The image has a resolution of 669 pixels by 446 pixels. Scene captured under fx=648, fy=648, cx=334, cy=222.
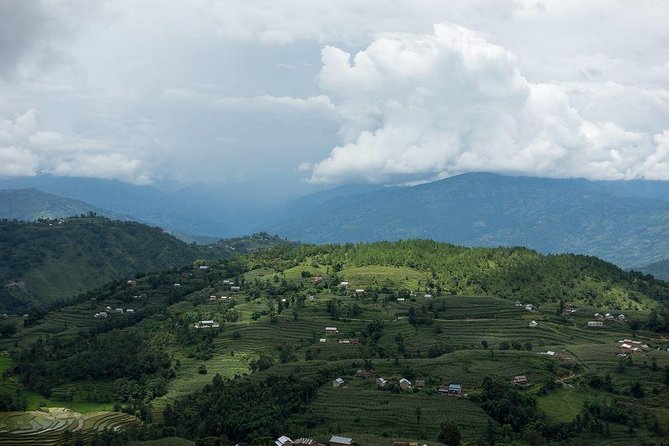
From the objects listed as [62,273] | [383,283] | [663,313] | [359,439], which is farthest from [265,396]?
[62,273]

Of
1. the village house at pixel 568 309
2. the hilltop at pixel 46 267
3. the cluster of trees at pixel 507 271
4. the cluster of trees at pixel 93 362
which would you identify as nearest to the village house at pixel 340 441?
the cluster of trees at pixel 93 362

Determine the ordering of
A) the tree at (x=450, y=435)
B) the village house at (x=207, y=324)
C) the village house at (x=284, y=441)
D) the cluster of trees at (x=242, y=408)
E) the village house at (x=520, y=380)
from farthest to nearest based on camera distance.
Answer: the village house at (x=207, y=324)
the village house at (x=520, y=380)
the cluster of trees at (x=242, y=408)
the tree at (x=450, y=435)
the village house at (x=284, y=441)

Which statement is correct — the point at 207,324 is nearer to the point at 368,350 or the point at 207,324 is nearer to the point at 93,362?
the point at 93,362

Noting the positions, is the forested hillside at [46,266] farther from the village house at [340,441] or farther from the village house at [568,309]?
the village house at [340,441]

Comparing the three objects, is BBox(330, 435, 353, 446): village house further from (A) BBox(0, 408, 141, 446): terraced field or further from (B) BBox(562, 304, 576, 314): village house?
(B) BBox(562, 304, 576, 314): village house

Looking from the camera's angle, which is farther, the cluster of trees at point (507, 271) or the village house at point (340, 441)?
the cluster of trees at point (507, 271)

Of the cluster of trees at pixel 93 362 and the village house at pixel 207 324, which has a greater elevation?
the village house at pixel 207 324
